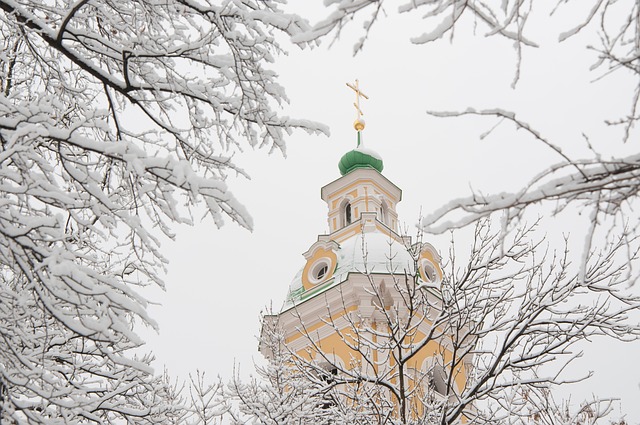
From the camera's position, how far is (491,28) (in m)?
3.14

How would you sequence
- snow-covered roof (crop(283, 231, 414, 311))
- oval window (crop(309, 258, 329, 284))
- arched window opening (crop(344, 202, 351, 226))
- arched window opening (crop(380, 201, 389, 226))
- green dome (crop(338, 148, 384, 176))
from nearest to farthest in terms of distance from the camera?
snow-covered roof (crop(283, 231, 414, 311)) → oval window (crop(309, 258, 329, 284)) → arched window opening (crop(344, 202, 351, 226)) → arched window opening (crop(380, 201, 389, 226)) → green dome (crop(338, 148, 384, 176))

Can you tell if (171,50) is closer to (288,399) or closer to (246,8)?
(246,8)

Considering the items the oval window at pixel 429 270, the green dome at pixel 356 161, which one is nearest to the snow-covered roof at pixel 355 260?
the oval window at pixel 429 270

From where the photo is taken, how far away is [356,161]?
85.1ft

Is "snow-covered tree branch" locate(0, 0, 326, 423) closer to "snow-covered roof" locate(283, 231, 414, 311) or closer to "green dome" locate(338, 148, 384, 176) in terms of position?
"snow-covered roof" locate(283, 231, 414, 311)

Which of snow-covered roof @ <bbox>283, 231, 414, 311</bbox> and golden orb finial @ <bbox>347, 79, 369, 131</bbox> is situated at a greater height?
golden orb finial @ <bbox>347, 79, 369, 131</bbox>

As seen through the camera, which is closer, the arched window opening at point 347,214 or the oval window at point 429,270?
the oval window at point 429,270

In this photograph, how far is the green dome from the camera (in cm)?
2595

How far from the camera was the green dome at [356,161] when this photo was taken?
85.1 ft

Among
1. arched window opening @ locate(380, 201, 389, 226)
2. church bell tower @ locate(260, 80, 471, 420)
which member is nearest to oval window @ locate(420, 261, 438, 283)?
church bell tower @ locate(260, 80, 471, 420)

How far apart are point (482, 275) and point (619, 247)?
4.63 ft

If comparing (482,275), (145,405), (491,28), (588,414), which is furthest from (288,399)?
(491,28)

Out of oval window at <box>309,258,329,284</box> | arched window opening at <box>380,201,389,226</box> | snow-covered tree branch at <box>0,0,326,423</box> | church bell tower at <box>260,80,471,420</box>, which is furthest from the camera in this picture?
arched window opening at <box>380,201,389,226</box>

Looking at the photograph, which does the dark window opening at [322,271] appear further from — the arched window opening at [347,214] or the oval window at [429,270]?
the arched window opening at [347,214]
